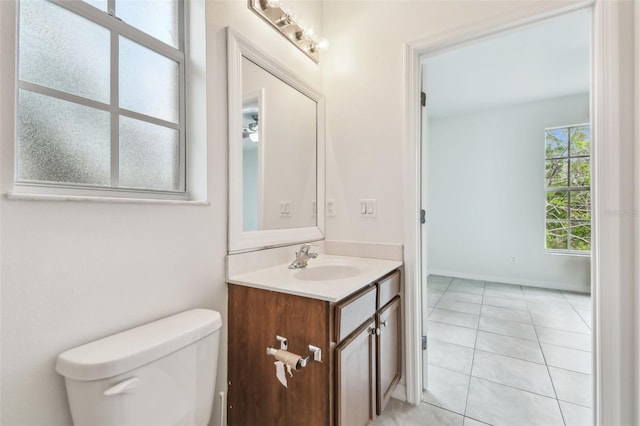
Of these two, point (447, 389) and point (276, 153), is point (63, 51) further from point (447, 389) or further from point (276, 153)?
point (447, 389)

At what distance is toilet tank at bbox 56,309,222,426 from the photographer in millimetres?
722

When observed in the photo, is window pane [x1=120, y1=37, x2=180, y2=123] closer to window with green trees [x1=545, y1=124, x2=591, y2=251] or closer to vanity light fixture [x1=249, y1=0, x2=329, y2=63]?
vanity light fixture [x1=249, y1=0, x2=329, y2=63]

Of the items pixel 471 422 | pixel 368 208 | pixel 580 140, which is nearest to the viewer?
pixel 471 422

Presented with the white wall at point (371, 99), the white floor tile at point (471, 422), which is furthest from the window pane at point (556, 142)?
the white floor tile at point (471, 422)

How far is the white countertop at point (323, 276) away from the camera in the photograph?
1.07 meters

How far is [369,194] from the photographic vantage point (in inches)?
69.7

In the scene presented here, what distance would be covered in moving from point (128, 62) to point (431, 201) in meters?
4.53

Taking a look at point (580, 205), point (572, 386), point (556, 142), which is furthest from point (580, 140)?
point (572, 386)

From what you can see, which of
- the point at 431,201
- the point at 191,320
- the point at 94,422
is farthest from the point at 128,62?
the point at 431,201

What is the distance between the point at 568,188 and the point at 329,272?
4.16 metres

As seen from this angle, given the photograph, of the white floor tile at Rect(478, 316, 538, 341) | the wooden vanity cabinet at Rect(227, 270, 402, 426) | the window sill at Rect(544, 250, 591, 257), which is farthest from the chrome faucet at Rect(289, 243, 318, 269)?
the window sill at Rect(544, 250, 591, 257)

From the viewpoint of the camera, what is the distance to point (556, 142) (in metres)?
3.93

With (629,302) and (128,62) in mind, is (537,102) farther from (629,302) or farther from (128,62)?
(128,62)

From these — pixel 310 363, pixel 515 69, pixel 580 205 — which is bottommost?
pixel 310 363
